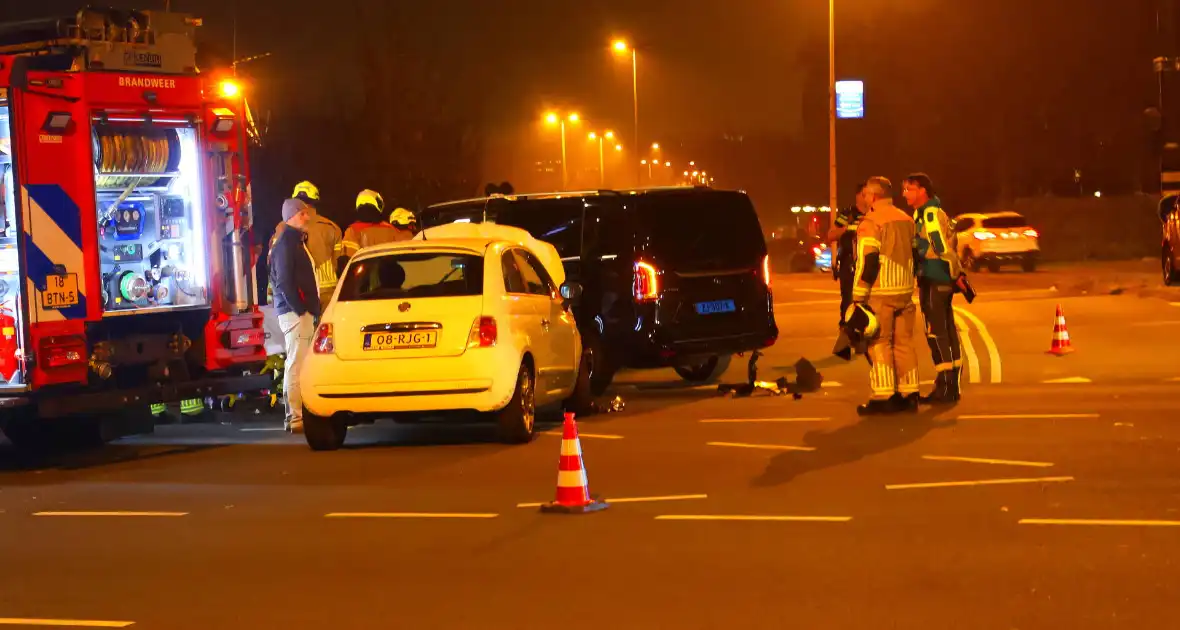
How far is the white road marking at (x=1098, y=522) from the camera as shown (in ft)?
26.0

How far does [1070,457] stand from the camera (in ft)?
33.3

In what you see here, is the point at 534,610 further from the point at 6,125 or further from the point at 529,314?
the point at 6,125

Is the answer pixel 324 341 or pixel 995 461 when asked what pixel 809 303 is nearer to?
pixel 324 341

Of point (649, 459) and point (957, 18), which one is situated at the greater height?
point (957, 18)

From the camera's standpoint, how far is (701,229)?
14672 millimetres

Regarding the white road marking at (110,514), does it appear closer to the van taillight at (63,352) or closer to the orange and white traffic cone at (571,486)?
the van taillight at (63,352)

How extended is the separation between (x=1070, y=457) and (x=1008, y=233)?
30950 mm

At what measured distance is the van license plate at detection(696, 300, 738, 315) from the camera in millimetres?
14320

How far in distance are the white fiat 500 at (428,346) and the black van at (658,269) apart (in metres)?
2.05

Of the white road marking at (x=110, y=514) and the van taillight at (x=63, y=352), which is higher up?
the van taillight at (x=63, y=352)

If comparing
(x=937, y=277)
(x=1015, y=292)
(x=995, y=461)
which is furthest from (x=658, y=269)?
(x=1015, y=292)

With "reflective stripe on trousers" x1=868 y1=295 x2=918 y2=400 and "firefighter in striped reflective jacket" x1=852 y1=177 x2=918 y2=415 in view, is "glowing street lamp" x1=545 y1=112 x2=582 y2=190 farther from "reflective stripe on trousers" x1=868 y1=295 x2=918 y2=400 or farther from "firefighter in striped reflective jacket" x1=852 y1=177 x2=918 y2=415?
"reflective stripe on trousers" x1=868 y1=295 x2=918 y2=400

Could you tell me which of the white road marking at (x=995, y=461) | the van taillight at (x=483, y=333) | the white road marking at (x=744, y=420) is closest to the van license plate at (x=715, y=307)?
the white road marking at (x=744, y=420)

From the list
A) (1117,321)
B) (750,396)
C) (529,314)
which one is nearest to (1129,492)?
(529,314)
